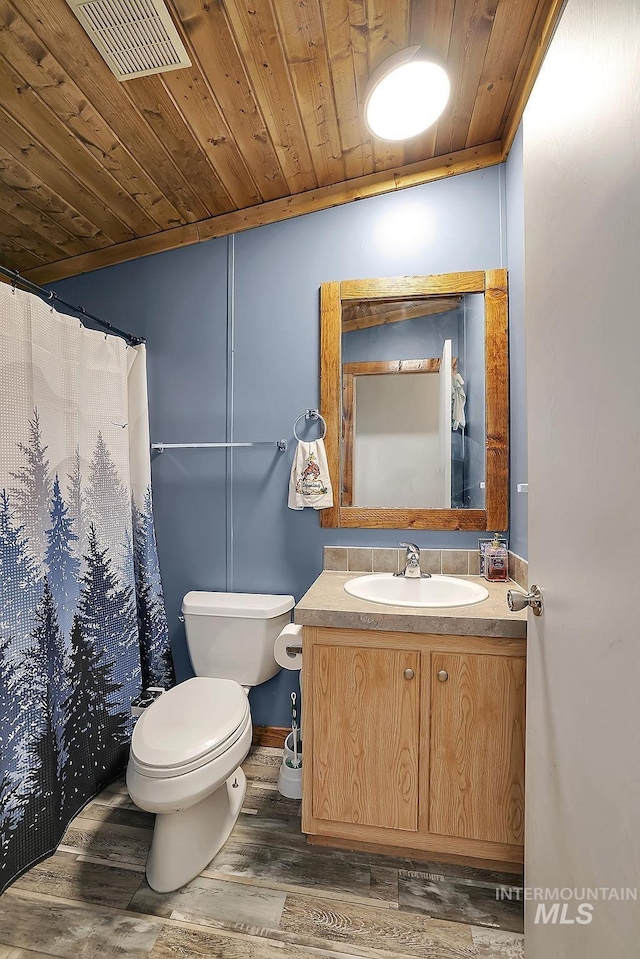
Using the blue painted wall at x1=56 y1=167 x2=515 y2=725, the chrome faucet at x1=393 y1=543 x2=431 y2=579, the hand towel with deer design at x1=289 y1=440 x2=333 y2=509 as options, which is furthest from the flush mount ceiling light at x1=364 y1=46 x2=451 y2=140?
the chrome faucet at x1=393 y1=543 x2=431 y2=579

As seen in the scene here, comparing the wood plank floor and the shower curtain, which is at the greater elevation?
the shower curtain

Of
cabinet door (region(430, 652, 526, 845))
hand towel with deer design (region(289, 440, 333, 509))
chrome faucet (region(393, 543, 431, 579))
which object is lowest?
cabinet door (region(430, 652, 526, 845))

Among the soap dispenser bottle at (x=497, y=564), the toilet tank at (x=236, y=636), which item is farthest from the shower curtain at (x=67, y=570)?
the soap dispenser bottle at (x=497, y=564)

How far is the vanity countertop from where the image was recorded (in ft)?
4.36

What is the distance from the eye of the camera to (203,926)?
1241 millimetres

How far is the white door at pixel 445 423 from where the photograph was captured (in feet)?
6.16

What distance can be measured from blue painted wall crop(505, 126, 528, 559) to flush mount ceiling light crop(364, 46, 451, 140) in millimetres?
380

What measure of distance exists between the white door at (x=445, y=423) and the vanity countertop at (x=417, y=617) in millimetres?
517

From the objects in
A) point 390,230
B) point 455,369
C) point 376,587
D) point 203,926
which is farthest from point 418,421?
point 203,926

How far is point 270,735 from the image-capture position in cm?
205

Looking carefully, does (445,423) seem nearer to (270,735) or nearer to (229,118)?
(229,118)

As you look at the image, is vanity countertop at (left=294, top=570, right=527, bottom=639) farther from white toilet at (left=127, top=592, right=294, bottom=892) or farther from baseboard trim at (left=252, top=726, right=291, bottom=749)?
baseboard trim at (left=252, top=726, right=291, bottom=749)

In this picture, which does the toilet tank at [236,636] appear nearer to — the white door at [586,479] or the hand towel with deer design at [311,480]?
the hand towel with deer design at [311,480]

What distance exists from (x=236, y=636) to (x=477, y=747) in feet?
3.16
